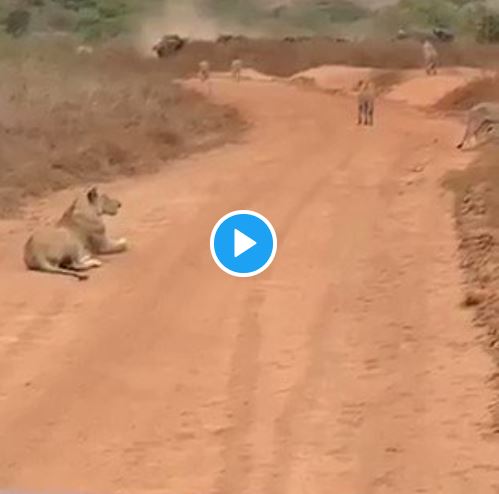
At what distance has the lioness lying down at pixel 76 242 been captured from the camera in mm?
10469

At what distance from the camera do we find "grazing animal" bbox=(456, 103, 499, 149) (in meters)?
19.3

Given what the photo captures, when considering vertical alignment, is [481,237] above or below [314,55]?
A: below

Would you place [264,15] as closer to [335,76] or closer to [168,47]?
[168,47]

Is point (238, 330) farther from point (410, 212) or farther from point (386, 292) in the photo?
point (410, 212)

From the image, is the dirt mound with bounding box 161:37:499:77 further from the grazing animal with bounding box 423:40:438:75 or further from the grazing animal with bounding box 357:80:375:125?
the grazing animal with bounding box 357:80:375:125

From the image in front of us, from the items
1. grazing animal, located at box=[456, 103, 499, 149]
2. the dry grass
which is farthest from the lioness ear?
grazing animal, located at box=[456, 103, 499, 149]

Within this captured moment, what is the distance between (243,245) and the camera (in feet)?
37.2

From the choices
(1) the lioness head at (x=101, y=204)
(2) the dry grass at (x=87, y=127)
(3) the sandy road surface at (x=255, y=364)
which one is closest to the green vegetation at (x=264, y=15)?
(2) the dry grass at (x=87, y=127)

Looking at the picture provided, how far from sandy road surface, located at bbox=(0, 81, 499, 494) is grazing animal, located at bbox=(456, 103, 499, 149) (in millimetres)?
5674

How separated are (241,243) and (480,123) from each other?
8967 mm

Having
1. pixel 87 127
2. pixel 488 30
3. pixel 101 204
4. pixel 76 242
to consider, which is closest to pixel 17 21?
pixel 488 30

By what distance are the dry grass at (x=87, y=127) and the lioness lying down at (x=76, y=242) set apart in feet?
7.89

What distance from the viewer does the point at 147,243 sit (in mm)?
11734

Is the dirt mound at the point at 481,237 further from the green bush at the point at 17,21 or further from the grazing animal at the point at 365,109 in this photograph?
the green bush at the point at 17,21
